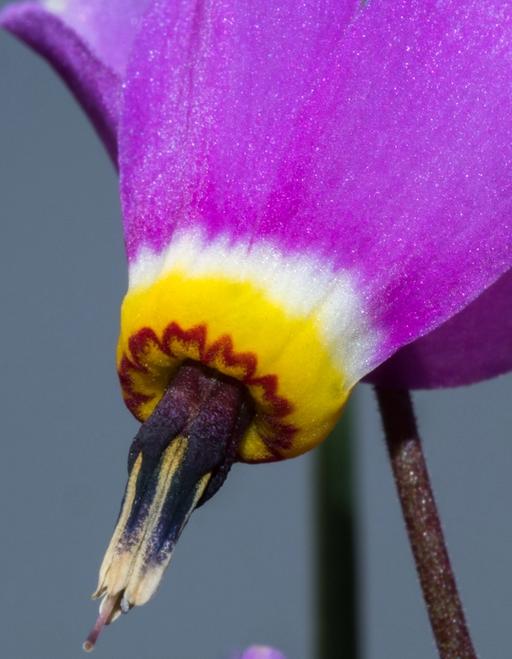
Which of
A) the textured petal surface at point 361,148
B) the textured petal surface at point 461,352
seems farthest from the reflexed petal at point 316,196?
the textured petal surface at point 461,352

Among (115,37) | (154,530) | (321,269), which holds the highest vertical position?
(115,37)

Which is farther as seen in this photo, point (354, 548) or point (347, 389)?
point (354, 548)

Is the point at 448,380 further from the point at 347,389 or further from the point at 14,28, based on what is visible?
the point at 14,28

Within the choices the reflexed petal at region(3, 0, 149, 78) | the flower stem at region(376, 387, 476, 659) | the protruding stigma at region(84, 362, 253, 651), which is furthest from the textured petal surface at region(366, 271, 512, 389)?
the reflexed petal at region(3, 0, 149, 78)

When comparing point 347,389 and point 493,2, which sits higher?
point 493,2

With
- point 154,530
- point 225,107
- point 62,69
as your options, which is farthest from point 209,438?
point 62,69

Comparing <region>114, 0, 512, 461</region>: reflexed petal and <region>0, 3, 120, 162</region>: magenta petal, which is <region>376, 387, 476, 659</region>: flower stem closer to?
<region>114, 0, 512, 461</region>: reflexed petal

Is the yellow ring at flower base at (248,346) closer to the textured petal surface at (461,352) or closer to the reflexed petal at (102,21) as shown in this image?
the textured petal surface at (461,352)
